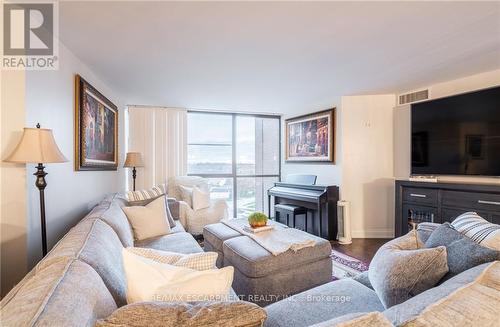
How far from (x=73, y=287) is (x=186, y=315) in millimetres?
420

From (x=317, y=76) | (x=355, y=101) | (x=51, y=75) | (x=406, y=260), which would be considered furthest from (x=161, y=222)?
(x=355, y=101)

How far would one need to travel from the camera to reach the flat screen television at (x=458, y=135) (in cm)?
279

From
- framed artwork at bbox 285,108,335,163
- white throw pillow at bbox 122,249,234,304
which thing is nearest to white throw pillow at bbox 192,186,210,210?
framed artwork at bbox 285,108,335,163

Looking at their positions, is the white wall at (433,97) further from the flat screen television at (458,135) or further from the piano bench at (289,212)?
the piano bench at (289,212)

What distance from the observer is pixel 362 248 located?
11.4 ft

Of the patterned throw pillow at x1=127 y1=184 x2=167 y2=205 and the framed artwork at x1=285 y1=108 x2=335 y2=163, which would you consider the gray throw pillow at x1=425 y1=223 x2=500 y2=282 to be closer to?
the patterned throw pillow at x1=127 y1=184 x2=167 y2=205

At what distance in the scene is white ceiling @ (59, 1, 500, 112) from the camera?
1700 mm

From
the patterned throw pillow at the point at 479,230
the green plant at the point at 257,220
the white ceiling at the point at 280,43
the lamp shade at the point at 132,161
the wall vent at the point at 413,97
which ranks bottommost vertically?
the green plant at the point at 257,220

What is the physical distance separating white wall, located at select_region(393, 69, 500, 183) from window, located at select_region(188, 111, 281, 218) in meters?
2.45

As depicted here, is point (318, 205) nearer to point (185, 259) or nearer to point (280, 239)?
point (280, 239)

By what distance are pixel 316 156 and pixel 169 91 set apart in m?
2.77

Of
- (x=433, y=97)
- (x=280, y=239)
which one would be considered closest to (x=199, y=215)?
(x=280, y=239)

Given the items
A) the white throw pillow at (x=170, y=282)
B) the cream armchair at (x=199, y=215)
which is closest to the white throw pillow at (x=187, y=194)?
the cream armchair at (x=199, y=215)

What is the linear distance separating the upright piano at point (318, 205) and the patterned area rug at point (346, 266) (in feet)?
2.04
